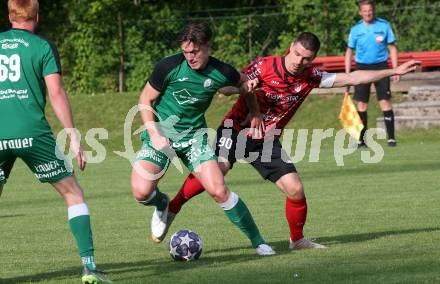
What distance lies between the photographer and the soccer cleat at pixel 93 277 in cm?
702

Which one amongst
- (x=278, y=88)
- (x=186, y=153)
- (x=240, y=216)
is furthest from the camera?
(x=278, y=88)

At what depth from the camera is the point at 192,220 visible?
11.0 metres

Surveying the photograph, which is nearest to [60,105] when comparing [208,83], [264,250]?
[208,83]

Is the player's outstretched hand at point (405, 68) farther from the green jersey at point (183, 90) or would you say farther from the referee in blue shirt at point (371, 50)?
the referee in blue shirt at point (371, 50)

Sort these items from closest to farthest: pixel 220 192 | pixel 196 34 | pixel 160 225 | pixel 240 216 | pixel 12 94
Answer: pixel 12 94
pixel 196 34
pixel 220 192
pixel 240 216
pixel 160 225

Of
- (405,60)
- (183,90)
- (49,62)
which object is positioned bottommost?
(405,60)

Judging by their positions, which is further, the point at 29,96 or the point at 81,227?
the point at 81,227

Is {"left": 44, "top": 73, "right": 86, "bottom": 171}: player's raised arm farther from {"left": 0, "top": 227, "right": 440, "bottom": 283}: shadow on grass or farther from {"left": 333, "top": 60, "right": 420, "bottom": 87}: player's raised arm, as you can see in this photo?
{"left": 333, "top": 60, "right": 420, "bottom": 87}: player's raised arm

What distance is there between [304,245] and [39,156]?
8.72 feet

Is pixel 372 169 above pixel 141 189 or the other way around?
the other way around

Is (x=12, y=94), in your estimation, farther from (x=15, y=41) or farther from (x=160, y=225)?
(x=160, y=225)

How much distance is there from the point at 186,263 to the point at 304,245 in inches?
42.4

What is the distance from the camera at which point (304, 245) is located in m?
8.90

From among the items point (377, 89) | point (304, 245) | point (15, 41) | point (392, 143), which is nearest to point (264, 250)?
point (304, 245)
